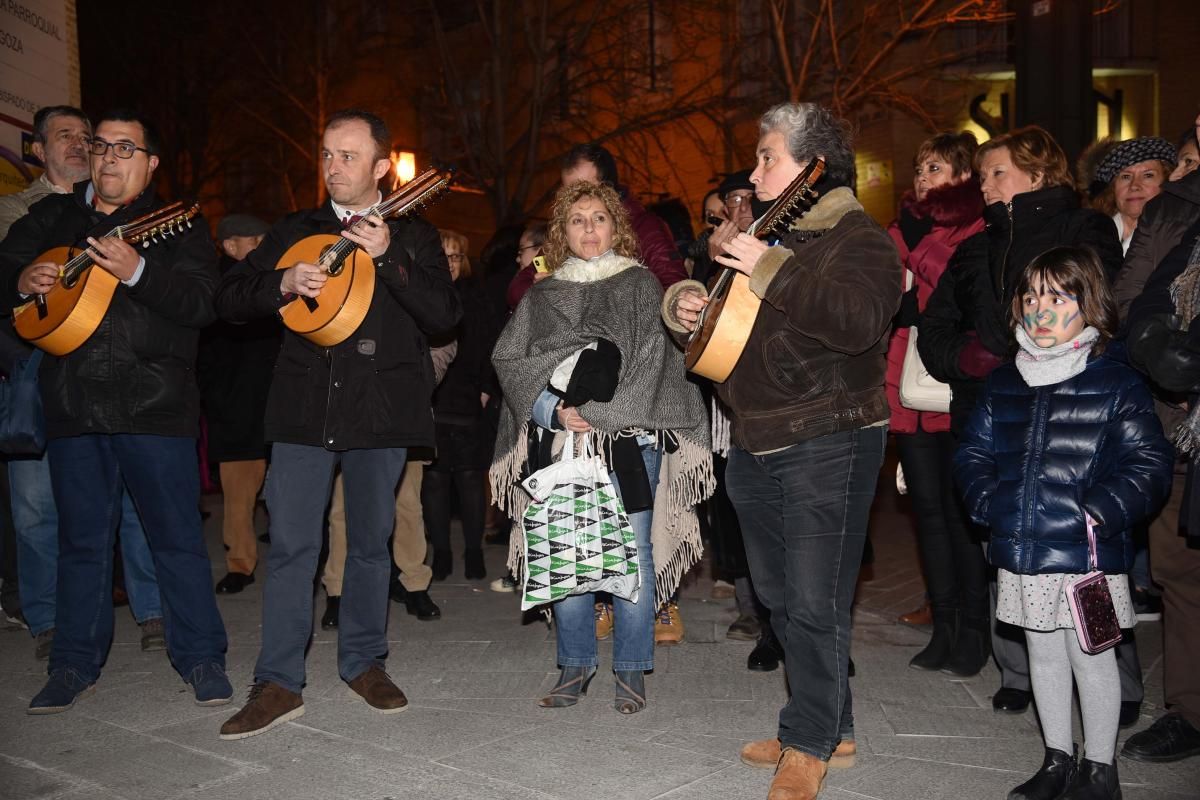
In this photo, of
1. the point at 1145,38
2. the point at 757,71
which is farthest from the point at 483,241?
the point at 1145,38

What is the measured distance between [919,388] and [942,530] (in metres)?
0.76

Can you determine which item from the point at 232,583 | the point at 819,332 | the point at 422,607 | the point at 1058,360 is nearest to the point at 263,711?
the point at 422,607

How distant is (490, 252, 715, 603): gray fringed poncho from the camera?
202 inches

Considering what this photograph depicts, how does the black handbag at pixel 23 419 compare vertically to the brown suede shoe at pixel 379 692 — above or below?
above

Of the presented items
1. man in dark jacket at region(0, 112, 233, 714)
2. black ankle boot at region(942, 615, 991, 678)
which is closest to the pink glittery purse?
black ankle boot at region(942, 615, 991, 678)

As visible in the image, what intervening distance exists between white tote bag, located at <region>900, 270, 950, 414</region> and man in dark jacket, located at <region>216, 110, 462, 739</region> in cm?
209

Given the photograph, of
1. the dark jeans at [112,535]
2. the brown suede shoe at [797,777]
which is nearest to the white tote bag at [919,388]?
the brown suede shoe at [797,777]

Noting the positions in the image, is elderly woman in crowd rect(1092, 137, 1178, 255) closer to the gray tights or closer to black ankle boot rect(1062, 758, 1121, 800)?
the gray tights

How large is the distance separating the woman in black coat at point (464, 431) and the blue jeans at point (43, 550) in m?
2.01

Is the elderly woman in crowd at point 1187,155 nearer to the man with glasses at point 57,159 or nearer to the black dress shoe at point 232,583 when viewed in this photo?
the man with glasses at point 57,159

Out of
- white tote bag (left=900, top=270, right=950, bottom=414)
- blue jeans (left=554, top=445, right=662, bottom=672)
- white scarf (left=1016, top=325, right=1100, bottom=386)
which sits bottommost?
blue jeans (left=554, top=445, right=662, bottom=672)

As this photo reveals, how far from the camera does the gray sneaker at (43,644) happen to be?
231 inches

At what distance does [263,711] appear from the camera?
15.5 ft

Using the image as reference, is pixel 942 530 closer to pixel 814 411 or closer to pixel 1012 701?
pixel 1012 701
